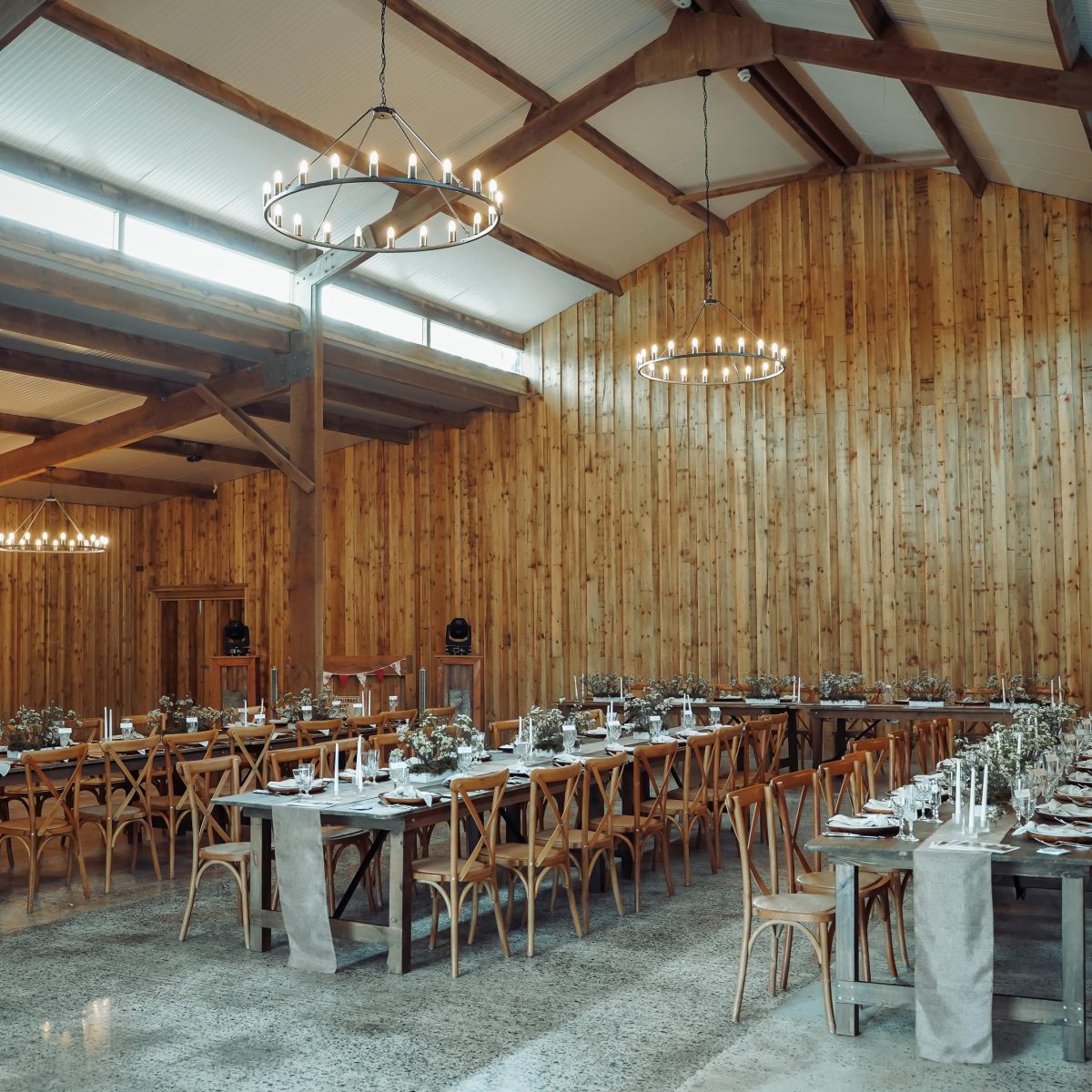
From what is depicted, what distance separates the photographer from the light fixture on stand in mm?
15664

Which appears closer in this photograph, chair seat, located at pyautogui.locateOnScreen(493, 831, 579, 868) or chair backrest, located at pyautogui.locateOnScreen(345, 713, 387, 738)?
chair seat, located at pyautogui.locateOnScreen(493, 831, 579, 868)

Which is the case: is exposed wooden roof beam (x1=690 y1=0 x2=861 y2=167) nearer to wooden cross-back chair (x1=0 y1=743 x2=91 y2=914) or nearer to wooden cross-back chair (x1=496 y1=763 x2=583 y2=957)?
wooden cross-back chair (x1=496 y1=763 x2=583 y2=957)

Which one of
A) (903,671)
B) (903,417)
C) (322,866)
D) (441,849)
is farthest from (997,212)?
(322,866)

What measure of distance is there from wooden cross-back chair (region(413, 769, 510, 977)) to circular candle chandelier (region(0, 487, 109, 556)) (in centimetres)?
1145

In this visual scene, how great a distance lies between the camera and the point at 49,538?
16500 mm

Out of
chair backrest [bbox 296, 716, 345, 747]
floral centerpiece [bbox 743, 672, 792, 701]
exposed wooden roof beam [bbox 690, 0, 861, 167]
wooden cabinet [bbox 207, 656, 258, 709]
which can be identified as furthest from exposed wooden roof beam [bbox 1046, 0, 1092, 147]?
wooden cabinet [bbox 207, 656, 258, 709]

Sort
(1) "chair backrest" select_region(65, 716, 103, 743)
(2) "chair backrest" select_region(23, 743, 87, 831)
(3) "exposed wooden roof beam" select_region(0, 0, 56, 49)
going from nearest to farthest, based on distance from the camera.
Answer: (2) "chair backrest" select_region(23, 743, 87, 831) < (3) "exposed wooden roof beam" select_region(0, 0, 56, 49) < (1) "chair backrest" select_region(65, 716, 103, 743)

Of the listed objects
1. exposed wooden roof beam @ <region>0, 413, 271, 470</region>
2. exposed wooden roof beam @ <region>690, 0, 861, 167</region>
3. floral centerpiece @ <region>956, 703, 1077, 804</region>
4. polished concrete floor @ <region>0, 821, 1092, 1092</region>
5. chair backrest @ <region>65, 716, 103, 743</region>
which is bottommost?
polished concrete floor @ <region>0, 821, 1092, 1092</region>

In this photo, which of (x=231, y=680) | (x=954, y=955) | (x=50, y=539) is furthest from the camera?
(x=50, y=539)

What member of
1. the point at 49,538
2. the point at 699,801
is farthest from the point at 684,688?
the point at 49,538

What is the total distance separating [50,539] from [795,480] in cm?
1080

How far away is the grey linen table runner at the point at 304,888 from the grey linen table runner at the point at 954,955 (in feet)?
8.45

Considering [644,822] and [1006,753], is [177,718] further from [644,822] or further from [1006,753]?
[1006,753]

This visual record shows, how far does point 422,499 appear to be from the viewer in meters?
15.6
